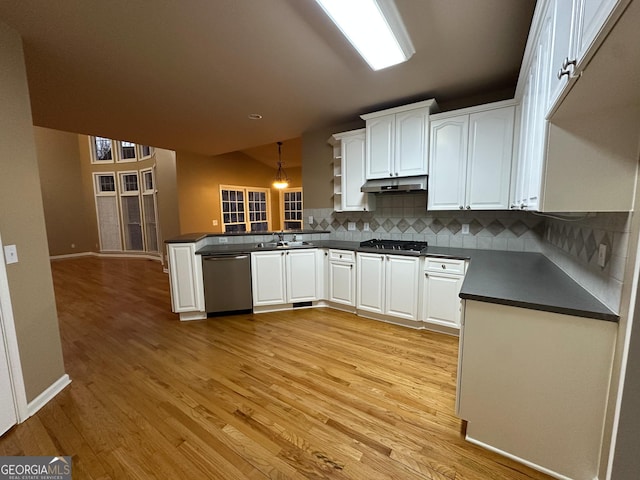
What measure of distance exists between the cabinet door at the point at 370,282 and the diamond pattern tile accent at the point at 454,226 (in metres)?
0.93

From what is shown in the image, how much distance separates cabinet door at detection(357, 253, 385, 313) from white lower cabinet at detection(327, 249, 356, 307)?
0.10 meters

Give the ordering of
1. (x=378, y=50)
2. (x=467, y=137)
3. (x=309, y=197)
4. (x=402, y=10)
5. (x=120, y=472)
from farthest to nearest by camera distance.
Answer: (x=309, y=197), (x=467, y=137), (x=378, y=50), (x=402, y=10), (x=120, y=472)

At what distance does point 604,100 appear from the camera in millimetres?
1045

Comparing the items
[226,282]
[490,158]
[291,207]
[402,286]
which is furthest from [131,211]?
[490,158]

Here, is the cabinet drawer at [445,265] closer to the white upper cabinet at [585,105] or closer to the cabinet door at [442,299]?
the cabinet door at [442,299]

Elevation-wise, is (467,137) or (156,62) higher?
(156,62)

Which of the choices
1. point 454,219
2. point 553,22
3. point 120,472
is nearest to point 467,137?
point 454,219

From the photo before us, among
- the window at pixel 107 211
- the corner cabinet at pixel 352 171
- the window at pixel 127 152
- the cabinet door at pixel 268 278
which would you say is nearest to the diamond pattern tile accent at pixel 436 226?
the corner cabinet at pixel 352 171

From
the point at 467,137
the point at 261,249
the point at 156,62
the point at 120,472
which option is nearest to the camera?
the point at 120,472

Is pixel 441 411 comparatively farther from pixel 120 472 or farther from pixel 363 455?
pixel 120 472

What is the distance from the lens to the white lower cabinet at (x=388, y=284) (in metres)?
2.87

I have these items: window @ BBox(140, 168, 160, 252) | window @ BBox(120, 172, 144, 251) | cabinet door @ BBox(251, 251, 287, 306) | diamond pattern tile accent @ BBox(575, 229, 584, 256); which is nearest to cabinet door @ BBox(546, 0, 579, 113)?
diamond pattern tile accent @ BBox(575, 229, 584, 256)

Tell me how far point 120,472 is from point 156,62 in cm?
284

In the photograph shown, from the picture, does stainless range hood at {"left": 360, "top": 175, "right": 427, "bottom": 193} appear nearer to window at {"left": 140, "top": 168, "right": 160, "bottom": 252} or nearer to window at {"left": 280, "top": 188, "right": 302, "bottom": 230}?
window at {"left": 280, "top": 188, "right": 302, "bottom": 230}
